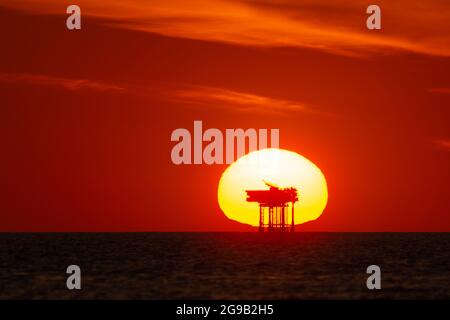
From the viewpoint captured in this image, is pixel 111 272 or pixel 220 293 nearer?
pixel 220 293

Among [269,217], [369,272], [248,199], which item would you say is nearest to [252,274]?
[369,272]

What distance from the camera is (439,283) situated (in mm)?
67250

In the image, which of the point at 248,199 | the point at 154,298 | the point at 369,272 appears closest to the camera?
the point at 154,298

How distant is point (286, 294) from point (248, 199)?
4801 inches

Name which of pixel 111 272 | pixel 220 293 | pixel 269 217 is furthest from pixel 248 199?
pixel 220 293

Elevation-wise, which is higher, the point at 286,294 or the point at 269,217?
the point at 269,217

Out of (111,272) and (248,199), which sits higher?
(248,199)

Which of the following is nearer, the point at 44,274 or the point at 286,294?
the point at 286,294
